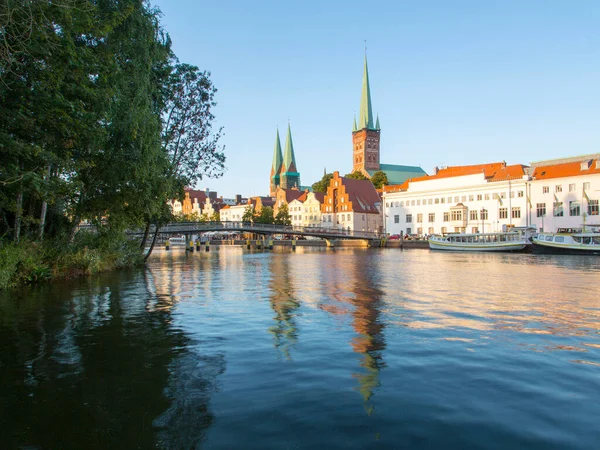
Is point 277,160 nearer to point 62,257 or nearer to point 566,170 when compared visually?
point 566,170

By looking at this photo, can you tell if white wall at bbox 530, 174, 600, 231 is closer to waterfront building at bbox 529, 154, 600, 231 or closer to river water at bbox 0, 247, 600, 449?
waterfront building at bbox 529, 154, 600, 231

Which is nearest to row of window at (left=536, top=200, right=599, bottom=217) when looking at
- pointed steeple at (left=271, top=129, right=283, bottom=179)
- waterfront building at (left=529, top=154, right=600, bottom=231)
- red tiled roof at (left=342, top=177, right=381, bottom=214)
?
waterfront building at (left=529, top=154, right=600, bottom=231)

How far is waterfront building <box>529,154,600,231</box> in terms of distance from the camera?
7606 cm

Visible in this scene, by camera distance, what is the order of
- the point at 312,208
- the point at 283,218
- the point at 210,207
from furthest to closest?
the point at 210,207, the point at 312,208, the point at 283,218

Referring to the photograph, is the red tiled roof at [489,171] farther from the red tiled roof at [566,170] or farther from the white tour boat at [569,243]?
the white tour boat at [569,243]

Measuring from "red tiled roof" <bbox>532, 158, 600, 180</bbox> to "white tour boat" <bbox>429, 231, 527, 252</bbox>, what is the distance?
1547cm

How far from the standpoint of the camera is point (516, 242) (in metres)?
69.8

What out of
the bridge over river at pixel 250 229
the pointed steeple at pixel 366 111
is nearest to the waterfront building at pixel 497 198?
the bridge over river at pixel 250 229

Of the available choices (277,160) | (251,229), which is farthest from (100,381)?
(277,160)

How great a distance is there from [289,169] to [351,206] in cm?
7278

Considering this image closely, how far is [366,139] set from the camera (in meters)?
177

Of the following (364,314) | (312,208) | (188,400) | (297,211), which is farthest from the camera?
(297,211)

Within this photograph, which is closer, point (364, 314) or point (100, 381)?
point (100, 381)

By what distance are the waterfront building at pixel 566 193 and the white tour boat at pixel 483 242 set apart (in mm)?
12030
